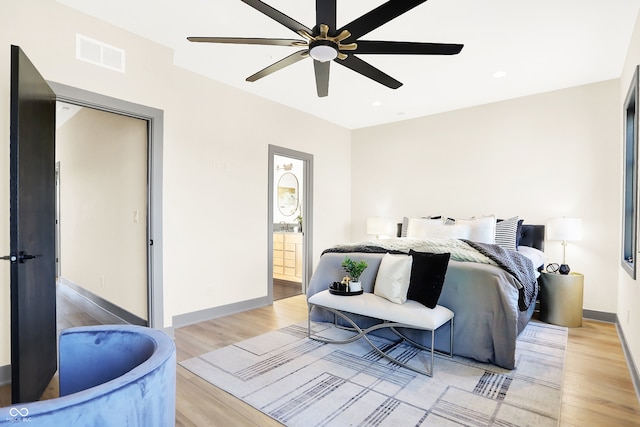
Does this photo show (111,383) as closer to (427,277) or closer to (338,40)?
(338,40)

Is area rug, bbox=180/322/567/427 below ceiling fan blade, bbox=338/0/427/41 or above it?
below

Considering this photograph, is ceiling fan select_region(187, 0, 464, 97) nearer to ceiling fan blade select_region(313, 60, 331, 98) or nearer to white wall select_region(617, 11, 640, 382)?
ceiling fan blade select_region(313, 60, 331, 98)

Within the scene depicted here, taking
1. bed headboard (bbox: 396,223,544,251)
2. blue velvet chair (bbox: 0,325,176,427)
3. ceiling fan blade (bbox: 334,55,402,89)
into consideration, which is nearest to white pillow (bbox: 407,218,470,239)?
bed headboard (bbox: 396,223,544,251)

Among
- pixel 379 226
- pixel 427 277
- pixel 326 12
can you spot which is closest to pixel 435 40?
pixel 326 12

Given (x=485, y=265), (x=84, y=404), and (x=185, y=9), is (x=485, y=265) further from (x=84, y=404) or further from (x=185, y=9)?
(x=185, y=9)

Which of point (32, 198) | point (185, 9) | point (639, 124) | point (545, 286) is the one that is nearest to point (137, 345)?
point (32, 198)

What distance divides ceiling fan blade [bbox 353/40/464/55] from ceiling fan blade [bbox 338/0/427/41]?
0.15 metres

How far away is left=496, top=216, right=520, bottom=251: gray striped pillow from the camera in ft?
12.8

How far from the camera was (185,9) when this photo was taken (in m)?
2.57

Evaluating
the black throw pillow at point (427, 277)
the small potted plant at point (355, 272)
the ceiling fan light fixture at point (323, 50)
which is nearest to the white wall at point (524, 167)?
the black throw pillow at point (427, 277)

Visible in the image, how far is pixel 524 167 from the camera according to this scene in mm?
4355

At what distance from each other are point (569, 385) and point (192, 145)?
3904 mm

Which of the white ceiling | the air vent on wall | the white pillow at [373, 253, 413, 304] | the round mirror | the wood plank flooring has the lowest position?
the wood plank flooring

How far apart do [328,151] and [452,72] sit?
2427mm
